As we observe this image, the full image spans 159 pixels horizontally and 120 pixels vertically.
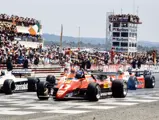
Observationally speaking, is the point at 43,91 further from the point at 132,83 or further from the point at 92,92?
the point at 132,83

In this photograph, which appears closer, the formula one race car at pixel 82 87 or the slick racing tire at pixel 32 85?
the formula one race car at pixel 82 87

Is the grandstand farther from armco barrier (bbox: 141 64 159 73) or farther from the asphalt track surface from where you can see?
the asphalt track surface

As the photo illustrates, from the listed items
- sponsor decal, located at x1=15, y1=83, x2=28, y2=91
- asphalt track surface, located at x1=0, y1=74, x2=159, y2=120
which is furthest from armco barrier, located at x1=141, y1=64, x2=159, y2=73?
asphalt track surface, located at x1=0, y1=74, x2=159, y2=120

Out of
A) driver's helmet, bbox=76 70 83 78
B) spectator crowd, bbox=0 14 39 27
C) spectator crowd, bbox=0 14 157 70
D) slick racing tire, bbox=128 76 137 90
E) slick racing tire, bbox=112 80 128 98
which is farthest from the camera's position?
spectator crowd, bbox=0 14 39 27

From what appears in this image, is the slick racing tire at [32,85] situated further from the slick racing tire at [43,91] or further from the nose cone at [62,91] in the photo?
the nose cone at [62,91]

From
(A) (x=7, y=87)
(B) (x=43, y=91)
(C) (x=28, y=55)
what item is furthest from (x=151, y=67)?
(B) (x=43, y=91)

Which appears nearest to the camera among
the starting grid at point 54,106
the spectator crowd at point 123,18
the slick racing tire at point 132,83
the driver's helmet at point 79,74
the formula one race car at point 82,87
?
the starting grid at point 54,106

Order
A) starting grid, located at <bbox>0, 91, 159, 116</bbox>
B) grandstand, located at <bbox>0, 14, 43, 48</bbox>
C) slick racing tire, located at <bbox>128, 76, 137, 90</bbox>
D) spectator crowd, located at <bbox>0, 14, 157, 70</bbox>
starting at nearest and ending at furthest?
1. starting grid, located at <bbox>0, 91, 159, 116</bbox>
2. slick racing tire, located at <bbox>128, 76, 137, 90</bbox>
3. spectator crowd, located at <bbox>0, 14, 157, 70</bbox>
4. grandstand, located at <bbox>0, 14, 43, 48</bbox>

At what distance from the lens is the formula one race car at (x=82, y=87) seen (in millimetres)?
18047

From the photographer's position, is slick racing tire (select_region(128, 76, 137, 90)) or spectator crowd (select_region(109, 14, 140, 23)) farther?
spectator crowd (select_region(109, 14, 140, 23))

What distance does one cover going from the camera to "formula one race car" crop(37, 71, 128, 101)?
18.0 m

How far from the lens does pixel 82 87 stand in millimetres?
18656

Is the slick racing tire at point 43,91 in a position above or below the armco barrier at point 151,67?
below

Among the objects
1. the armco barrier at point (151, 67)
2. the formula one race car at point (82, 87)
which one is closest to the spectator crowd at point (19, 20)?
the armco barrier at point (151, 67)
